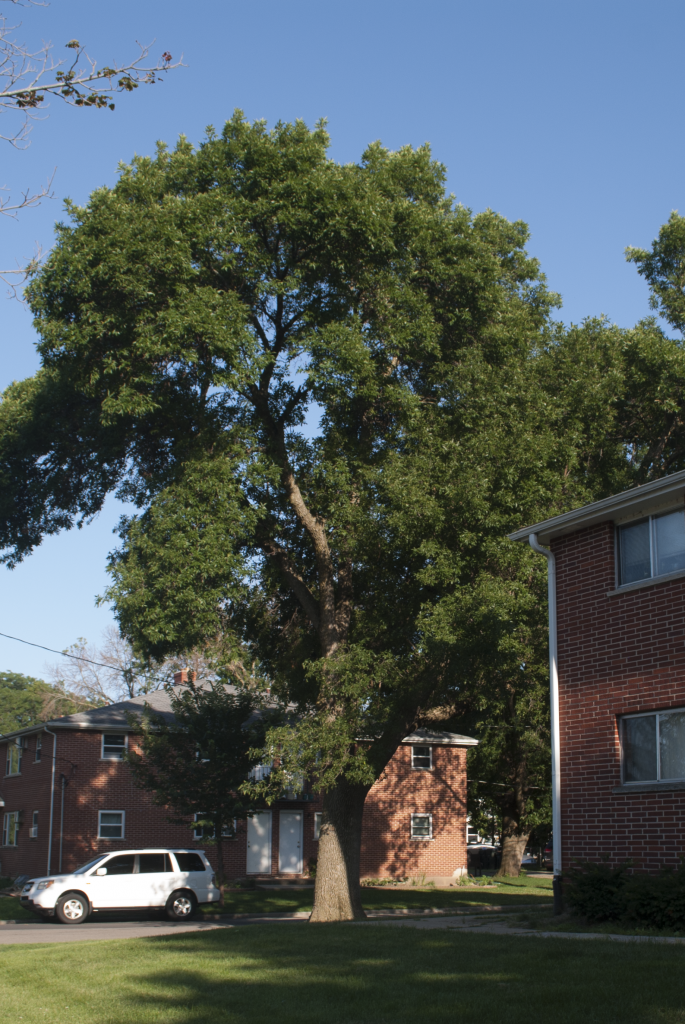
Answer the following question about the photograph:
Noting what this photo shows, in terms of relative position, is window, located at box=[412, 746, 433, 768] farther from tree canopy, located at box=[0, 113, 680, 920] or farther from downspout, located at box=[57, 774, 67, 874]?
tree canopy, located at box=[0, 113, 680, 920]

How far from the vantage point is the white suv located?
23.6 m

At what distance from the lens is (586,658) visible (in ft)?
50.3

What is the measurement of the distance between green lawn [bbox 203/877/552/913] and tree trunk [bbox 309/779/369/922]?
19.9 feet

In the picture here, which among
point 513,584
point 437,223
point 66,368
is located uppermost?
point 437,223

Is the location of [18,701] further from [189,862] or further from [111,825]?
[189,862]

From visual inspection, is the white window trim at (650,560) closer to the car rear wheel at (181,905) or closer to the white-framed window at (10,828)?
the car rear wheel at (181,905)

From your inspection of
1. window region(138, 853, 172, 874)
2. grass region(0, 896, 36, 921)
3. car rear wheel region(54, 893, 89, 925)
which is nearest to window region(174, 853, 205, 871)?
window region(138, 853, 172, 874)

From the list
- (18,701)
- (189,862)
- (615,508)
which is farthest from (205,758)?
(18,701)

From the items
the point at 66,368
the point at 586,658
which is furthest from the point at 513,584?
the point at 66,368

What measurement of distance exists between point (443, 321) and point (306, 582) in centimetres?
688

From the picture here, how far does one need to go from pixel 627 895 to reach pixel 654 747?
6.86 feet

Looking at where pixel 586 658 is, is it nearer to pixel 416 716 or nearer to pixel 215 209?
pixel 416 716

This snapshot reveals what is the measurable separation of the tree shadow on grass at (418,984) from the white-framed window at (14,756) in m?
28.2

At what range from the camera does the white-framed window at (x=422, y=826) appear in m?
39.5
